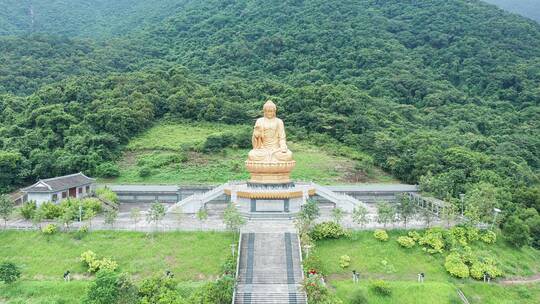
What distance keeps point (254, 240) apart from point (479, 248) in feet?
35.0

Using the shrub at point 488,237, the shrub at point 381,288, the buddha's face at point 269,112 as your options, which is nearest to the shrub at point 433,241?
the shrub at point 488,237

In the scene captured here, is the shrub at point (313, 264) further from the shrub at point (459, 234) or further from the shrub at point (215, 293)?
the shrub at point (459, 234)

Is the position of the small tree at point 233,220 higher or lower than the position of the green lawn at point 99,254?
higher

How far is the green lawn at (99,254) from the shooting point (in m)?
21.3

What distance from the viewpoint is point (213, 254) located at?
2378 cm

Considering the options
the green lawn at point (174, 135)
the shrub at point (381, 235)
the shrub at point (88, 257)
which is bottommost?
the shrub at point (88, 257)

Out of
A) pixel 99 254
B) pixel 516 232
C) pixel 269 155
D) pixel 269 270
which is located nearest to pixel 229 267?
pixel 269 270

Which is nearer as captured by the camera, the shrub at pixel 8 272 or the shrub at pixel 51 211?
the shrub at pixel 8 272

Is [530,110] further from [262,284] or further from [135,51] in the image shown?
[135,51]

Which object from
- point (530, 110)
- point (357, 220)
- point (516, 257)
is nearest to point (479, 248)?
point (516, 257)

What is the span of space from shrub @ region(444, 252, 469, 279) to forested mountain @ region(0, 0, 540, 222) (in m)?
6.50

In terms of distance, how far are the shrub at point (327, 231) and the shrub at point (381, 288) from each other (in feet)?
14.3

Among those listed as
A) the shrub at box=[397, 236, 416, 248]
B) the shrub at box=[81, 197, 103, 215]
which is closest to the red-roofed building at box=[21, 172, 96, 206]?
the shrub at box=[81, 197, 103, 215]

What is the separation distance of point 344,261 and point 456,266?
15.8ft
